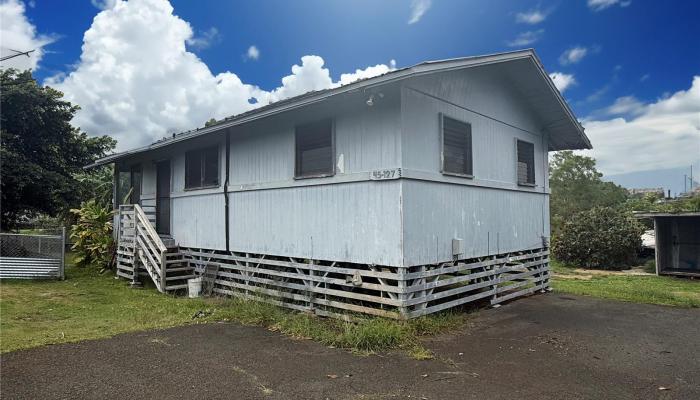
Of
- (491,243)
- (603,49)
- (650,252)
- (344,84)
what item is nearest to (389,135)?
(344,84)

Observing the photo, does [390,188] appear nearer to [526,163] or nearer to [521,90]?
[521,90]

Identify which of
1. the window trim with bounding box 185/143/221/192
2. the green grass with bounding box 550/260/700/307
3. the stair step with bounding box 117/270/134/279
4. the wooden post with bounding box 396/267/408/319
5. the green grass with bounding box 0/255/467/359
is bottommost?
the green grass with bounding box 550/260/700/307

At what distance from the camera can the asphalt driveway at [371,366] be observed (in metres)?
4.22

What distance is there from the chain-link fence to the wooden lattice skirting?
462 cm

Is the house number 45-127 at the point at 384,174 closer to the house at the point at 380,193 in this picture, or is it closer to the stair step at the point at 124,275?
the house at the point at 380,193

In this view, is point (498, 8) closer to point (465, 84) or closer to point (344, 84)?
point (465, 84)

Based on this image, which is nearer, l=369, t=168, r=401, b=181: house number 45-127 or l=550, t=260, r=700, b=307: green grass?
l=369, t=168, r=401, b=181: house number 45-127

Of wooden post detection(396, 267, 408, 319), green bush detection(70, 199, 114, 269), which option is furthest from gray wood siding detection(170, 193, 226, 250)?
wooden post detection(396, 267, 408, 319)

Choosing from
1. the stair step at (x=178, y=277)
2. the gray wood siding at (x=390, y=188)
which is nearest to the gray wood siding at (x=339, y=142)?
the gray wood siding at (x=390, y=188)

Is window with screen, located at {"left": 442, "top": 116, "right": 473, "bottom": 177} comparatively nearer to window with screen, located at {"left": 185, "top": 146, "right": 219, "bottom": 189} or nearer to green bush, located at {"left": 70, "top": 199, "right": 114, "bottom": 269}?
window with screen, located at {"left": 185, "top": 146, "right": 219, "bottom": 189}

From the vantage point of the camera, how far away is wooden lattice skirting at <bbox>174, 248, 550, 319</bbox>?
649cm

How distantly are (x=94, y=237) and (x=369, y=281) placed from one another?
36.4ft

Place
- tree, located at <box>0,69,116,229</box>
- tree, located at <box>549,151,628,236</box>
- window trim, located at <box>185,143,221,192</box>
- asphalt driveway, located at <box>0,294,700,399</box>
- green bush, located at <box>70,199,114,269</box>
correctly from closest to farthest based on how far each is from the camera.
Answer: asphalt driveway, located at <box>0,294,700,399</box>
window trim, located at <box>185,143,221,192</box>
green bush, located at <box>70,199,114,269</box>
tree, located at <box>0,69,116,229</box>
tree, located at <box>549,151,628,236</box>

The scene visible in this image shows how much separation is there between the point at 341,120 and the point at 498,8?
212 inches
